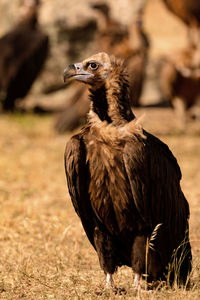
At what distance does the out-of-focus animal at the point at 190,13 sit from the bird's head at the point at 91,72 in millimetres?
6563

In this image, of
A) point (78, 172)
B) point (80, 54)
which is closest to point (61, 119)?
point (80, 54)

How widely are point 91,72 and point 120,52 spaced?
647 centimetres

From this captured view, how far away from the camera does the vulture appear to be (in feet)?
10.2

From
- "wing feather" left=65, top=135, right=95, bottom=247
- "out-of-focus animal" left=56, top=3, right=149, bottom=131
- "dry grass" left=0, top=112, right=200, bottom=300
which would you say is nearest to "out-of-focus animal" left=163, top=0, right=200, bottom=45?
"out-of-focus animal" left=56, top=3, right=149, bottom=131

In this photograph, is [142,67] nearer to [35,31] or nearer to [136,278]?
[35,31]

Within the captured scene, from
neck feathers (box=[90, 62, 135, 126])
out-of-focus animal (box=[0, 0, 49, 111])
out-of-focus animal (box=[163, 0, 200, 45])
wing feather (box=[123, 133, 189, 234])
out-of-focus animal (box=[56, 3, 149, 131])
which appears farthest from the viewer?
out-of-focus animal (box=[0, 0, 49, 111])

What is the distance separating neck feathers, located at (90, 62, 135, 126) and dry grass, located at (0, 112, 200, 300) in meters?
0.74

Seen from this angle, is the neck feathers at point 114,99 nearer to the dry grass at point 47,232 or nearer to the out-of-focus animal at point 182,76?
the dry grass at point 47,232

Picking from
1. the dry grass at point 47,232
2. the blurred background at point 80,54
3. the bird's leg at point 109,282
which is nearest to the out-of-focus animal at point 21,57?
the blurred background at point 80,54

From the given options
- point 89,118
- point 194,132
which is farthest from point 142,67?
point 89,118

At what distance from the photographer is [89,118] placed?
3.28 meters

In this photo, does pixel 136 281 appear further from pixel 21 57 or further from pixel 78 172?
pixel 21 57

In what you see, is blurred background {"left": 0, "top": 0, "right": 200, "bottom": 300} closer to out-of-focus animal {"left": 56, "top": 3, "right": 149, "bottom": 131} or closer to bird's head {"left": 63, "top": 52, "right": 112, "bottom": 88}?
out-of-focus animal {"left": 56, "top": 3, "right": 149, "bottom": 131}

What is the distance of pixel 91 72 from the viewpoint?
3262mm
